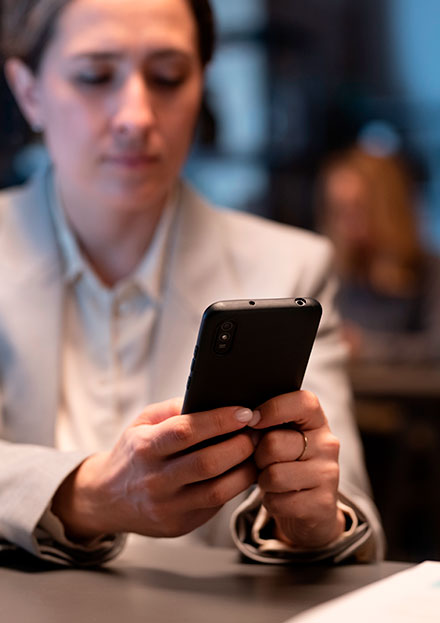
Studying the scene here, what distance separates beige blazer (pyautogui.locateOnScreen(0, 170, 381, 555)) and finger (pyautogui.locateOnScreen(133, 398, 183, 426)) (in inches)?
11.6

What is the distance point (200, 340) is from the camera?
882mm

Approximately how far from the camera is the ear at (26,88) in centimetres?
146

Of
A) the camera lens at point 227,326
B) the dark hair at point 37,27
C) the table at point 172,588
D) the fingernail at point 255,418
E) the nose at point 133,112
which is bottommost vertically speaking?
the table at point 172,588

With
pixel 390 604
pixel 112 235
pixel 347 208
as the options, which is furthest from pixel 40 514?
pixel 347 208

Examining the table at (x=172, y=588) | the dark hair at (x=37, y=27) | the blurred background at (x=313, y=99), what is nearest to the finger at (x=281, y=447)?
the table at (x=172, y=588)

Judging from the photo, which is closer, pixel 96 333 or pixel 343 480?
pixel 343 480

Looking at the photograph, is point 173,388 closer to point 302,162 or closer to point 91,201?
point 91,201

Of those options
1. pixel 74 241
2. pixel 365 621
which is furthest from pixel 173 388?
pixel 365 621

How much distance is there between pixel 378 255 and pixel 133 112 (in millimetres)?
3120

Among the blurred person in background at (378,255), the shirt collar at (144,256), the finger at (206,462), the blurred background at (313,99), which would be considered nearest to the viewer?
the finger at (206,462)

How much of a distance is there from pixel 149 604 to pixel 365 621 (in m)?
0.23

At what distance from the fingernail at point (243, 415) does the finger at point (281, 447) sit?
0.05 m

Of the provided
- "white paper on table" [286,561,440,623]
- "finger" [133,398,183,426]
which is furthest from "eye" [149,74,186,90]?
"white paper on table" [286,561,440,623]

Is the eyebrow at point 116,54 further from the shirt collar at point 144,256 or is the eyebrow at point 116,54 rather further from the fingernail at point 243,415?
the fingernail at point 243,415
